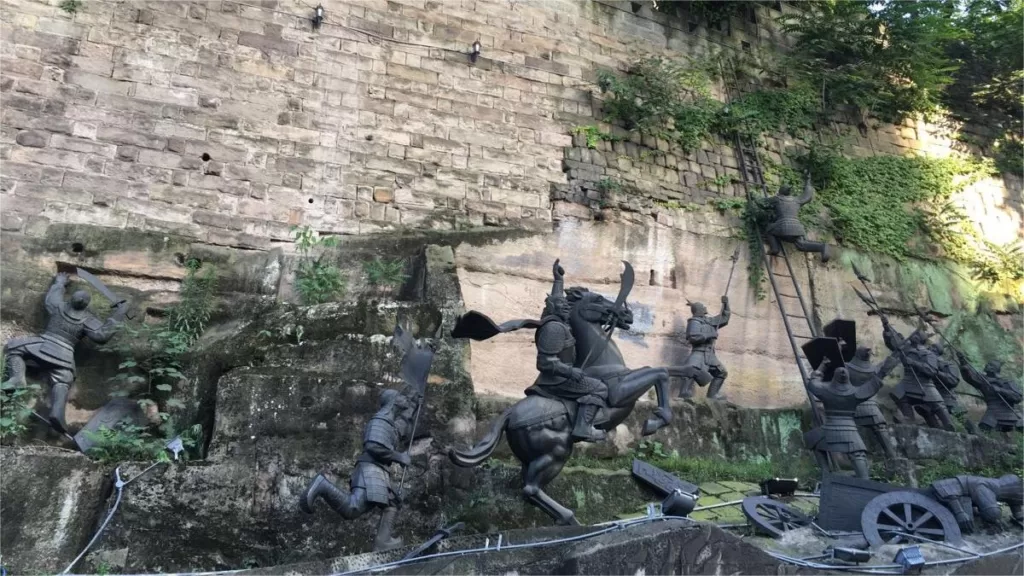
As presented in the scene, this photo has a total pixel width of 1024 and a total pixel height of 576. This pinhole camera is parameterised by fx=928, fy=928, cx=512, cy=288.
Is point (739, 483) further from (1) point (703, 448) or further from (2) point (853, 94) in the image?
(2) point (853, 94)

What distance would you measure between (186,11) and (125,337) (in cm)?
418

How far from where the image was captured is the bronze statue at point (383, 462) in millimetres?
5617

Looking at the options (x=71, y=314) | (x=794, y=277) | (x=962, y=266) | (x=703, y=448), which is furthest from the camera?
(x=962, y=266)

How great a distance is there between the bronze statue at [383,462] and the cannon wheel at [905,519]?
3107 millimetres

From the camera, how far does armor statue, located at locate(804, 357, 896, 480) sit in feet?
26.7

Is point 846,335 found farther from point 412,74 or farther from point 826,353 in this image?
point 412,74

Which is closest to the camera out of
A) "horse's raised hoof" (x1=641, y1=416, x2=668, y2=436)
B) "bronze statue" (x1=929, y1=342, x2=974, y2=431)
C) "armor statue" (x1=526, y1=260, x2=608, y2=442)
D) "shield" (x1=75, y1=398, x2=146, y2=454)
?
"armor statue" (x1=526, y1=260, x2=608, y2=442)

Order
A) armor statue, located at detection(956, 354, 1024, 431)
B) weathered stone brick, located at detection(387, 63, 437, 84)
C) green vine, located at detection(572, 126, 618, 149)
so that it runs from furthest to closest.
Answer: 1. green vine, located at detection(572, 126, 618, 149)
2. weathered stone brick, located at detection(387, 63, 437, 84)
3. armor statue, located at detection(956, 354, 1024, 431)

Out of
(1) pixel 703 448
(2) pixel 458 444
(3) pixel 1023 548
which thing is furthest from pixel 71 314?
(3) pixel 1023 548

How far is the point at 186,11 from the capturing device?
33.7ft

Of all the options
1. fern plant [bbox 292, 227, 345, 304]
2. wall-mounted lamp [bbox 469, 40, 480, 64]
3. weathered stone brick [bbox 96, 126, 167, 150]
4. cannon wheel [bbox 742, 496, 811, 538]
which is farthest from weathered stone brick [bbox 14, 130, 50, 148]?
cannon wheel [bbox 742, 496, 811, 538]

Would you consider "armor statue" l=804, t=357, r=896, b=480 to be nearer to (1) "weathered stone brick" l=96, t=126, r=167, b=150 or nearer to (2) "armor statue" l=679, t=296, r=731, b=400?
(2) "armor statue" l=679, t=296, r=731, b=400

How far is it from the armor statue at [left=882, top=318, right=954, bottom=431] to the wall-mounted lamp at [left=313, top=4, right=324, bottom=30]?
746 cm

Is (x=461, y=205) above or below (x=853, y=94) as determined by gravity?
below
